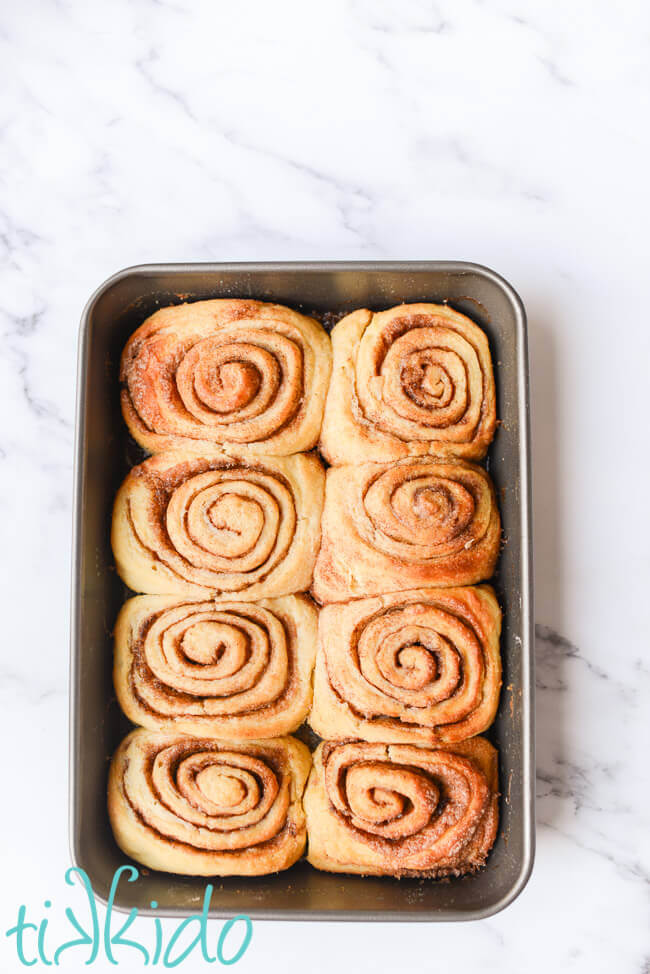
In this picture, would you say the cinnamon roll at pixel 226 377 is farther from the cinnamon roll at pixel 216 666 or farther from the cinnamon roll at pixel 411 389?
the cinnamon roll at pixel 216 666

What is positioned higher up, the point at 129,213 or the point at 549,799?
the point at 129,213

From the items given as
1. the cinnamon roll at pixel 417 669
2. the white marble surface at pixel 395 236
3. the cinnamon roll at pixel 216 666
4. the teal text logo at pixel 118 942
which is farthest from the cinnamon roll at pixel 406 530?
the teal text logo at pixel 118 942

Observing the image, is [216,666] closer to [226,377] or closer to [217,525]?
[217,525]

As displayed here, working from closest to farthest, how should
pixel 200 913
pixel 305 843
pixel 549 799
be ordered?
1. pixel 200 913
2. pixel 305 843
3. pixel 549 799

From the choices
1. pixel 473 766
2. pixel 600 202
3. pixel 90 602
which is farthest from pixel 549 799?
pixel 600 202

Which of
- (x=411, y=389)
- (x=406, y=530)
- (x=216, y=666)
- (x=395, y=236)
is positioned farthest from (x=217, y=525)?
(x=395, y=236)

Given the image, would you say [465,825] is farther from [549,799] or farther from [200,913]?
[200,913]
